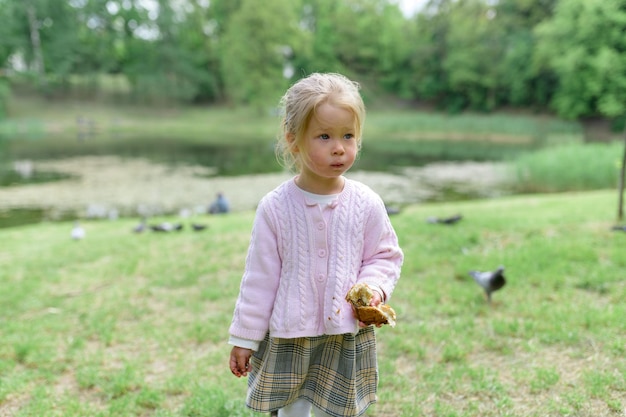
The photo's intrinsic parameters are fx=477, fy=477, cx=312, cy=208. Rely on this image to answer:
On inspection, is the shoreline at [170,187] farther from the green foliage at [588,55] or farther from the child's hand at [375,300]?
the green foliage at [588,55]

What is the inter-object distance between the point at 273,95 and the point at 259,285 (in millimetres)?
39045

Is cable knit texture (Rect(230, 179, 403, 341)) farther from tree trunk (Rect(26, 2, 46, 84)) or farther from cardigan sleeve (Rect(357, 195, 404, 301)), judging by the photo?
tree trunk (Rect(26, 2, 46, 84))

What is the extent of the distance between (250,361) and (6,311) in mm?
3694

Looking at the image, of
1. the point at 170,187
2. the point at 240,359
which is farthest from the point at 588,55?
the point at 240,359

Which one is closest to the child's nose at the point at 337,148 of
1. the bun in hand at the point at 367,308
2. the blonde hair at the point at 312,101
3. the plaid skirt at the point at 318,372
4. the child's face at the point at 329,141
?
the child's face at the point at 329,141

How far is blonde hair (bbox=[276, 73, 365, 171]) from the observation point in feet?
5.62

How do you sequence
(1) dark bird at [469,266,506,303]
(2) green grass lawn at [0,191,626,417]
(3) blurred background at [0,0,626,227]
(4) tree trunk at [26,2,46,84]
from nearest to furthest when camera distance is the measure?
(2) green grass lawn at [0,191,626,417] → (1) dark bird at [469,266,506,303] → (3) blurred background at [0,0,626,227] → (4) tree trunk at [26,2,46,84]

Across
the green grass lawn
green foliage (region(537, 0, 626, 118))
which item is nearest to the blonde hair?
the green grass lawn

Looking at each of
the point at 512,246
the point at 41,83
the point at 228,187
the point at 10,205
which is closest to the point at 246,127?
the point at 41,83

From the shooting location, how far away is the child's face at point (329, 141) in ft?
5.65

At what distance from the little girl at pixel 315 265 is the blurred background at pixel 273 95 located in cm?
933

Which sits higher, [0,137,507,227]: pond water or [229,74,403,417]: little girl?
[229,74,403,417]: little girl

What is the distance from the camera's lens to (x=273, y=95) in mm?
39531

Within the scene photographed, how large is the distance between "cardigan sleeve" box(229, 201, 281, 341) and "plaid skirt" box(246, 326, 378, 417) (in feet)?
0.39
